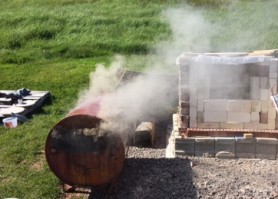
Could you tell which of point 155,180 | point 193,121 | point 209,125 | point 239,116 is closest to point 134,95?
point 193,121

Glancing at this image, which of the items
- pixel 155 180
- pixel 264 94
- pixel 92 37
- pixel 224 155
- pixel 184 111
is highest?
pixel 92 37

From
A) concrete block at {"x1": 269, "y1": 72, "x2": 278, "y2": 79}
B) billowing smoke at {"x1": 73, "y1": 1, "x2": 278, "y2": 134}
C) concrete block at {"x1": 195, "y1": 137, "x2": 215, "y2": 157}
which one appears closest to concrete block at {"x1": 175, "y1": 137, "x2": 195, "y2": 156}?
concrete block at {"x1": 195, "y1": 137, "x2": 215, "y2": 157}

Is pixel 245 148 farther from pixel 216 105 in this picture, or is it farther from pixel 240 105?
pixel 216 105

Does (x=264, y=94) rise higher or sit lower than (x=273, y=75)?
lower

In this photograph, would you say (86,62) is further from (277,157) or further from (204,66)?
(277,157)

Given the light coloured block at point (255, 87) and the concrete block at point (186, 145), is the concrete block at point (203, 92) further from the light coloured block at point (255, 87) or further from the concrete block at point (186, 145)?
the concrete block at point (186, 145)

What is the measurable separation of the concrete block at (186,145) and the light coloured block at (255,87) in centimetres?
145

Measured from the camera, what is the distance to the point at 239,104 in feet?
30.0

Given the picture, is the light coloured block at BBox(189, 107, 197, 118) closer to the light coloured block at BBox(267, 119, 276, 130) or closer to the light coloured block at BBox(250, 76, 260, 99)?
the light coloured block at BBox(250, 76, 260, 99)

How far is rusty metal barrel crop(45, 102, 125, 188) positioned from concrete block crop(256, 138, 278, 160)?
251 cm

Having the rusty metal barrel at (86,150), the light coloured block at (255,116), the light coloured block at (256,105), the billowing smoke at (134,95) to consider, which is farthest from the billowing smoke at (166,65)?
the light coloured block at (255,116)

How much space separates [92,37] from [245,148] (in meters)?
9.91

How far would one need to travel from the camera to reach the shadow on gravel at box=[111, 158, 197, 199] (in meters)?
7.41

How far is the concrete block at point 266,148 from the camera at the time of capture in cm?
857
